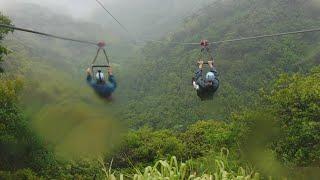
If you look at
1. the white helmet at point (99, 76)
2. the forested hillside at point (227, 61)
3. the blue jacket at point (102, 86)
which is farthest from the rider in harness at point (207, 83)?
the forested hillside at point (227, 61)

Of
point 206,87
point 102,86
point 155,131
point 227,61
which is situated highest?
point 227,61

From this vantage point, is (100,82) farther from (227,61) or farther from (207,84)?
(227,61)

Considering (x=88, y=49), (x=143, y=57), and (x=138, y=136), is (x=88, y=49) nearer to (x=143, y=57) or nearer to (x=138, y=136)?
(x=143, y=57)

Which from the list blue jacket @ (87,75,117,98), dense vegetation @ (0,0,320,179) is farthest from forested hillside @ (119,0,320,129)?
blue jacket @ (87,75,117,98)

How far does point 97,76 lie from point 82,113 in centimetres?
213

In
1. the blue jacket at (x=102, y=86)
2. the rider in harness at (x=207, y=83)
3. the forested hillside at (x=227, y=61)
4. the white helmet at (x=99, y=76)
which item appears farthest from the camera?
the forested hillside at (x=227, y=61)

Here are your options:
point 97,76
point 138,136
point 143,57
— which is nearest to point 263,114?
point 97,76

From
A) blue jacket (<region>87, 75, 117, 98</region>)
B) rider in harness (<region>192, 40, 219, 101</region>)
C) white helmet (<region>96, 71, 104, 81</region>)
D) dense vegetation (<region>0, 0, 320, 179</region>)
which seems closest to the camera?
dense vegetation (<region>0, 0, 320, 179</region>)

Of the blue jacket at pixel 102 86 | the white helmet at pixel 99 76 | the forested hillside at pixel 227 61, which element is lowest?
the blue jacket at pixel 102 86

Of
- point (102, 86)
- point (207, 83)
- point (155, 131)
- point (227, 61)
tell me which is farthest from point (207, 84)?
point (227, 61)

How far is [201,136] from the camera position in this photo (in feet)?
137

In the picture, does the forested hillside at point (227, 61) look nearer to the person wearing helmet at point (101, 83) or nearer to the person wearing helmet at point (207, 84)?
the person wearing helmet at point (207, 84)

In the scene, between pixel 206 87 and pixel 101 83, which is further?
pixel 206 87

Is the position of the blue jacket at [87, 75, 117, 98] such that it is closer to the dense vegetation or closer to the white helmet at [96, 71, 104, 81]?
the white helmet at [96, 71, 104, 81]
